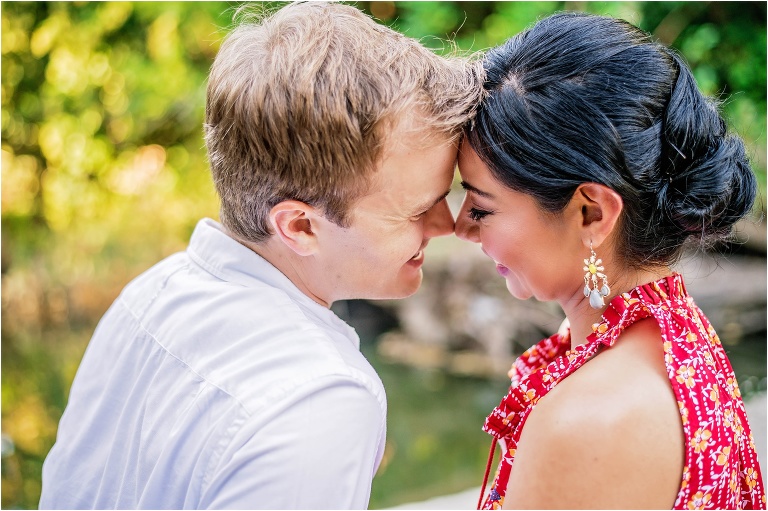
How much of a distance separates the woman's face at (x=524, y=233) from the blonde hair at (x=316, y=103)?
5.5 inches

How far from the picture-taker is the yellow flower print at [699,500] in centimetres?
151

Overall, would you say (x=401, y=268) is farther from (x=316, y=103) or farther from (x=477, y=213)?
(x=316, y=103)

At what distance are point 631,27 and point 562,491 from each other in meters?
1.03

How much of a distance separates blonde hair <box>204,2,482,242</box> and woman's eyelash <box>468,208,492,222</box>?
0.65 ft

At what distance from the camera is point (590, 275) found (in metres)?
1.75

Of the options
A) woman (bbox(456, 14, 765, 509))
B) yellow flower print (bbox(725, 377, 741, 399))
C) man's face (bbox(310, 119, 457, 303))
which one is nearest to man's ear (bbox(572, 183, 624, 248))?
woman (bbox(456, 14, 765, 509))

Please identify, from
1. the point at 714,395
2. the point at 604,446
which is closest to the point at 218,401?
the point at 604,446

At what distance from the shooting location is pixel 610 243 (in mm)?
1745

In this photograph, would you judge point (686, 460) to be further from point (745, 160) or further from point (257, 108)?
point (257, 108)

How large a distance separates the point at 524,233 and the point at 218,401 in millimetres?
793

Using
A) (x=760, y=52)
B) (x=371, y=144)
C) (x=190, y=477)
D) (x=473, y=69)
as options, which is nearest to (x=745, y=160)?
(x=473, y=69)

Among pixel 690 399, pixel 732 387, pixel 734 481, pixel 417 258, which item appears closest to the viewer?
pixel 690 399

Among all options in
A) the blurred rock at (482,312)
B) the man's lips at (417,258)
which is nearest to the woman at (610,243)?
the man's lips at (417,258)

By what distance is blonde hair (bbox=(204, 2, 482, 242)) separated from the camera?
1.54 meters
